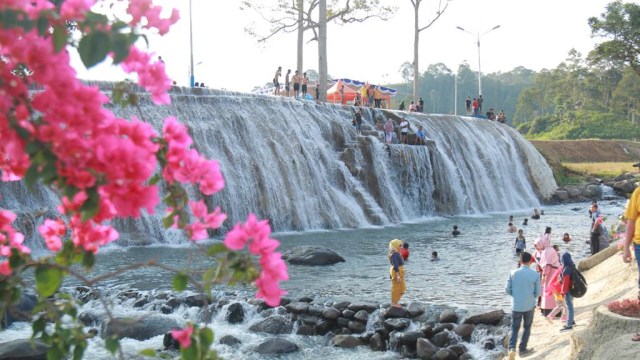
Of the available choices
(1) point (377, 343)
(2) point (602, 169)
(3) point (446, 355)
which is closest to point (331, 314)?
(1) point (377, 343)

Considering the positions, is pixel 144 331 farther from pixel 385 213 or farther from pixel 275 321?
pixel 385 213

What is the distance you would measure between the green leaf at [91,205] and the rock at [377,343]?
816 cm

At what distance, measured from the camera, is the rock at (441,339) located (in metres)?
9.83

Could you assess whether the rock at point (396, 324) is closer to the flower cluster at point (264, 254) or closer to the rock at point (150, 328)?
the rock at point (150, 328)

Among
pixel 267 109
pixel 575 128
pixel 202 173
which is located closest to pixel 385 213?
pixel 267 109

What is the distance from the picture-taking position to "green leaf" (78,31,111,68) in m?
2.13

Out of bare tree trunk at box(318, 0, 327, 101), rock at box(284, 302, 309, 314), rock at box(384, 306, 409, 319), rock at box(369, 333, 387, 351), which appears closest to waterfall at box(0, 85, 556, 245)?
bare tree trunk at box(318, 0, 327, 101)

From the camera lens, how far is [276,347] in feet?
32.0

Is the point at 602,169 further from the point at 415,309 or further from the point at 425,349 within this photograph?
the point at 425,349

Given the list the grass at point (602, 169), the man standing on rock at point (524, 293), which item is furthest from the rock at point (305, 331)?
the grass at point (602, 169)

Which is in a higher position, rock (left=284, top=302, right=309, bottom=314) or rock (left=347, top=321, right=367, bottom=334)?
rock (left=284, top=302, right=309, bottom=314)

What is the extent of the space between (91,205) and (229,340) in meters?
8.20

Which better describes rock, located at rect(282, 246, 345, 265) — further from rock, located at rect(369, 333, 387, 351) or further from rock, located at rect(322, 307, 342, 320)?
rock, located at rect(369, 333, 387, 351)

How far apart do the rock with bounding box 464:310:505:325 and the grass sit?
113 ft
